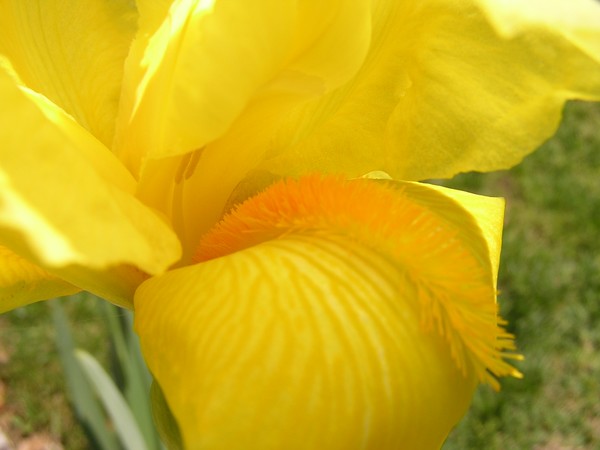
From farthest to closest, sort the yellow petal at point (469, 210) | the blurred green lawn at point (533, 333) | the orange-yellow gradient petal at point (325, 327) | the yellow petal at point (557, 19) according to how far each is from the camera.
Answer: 1. the blurred green lawn at point (533, 333)
2. the yellow petal at point (469, 210)
3. the yellow petal at point (557, 19)
4. the orange-yellow gradient petal at point (325, 327)

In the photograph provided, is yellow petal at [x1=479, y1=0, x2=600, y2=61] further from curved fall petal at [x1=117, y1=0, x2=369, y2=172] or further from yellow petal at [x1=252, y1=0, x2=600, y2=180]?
curved fall petal at [x1=117, y1=0, x2=369, y2=172]

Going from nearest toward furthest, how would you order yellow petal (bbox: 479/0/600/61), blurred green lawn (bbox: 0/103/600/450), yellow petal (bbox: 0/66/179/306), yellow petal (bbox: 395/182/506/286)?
yellow petal (bbox: 0/66/179/306) < yellow petal (bbox: 479/0/600/61) < yellow petal (bbox: 395/182/506/286) < blurred green lawn (bbox: 0/103/600/450)

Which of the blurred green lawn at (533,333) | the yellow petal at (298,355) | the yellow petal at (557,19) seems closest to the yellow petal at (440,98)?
the yellow petal at (557,19)

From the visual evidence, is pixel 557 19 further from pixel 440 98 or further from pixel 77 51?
pixel 77 51

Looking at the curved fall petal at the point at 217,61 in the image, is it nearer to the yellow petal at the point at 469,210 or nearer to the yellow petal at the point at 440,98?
the yellow petal at the point at 440,98

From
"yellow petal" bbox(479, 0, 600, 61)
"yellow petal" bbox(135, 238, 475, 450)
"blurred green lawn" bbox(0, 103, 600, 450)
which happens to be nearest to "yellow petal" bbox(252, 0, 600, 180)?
"yellow petal" bbox(479, 0, 600, 61)

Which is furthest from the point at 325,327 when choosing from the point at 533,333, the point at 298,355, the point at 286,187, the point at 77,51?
the point at 533,333

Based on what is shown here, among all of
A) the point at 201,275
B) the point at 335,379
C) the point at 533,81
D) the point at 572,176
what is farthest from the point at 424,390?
the point at 572,176
